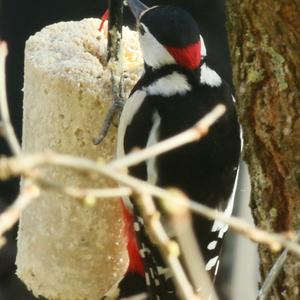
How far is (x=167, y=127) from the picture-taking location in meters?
2.07

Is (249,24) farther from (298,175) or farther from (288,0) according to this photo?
(298,175)

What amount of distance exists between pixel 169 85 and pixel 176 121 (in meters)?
0.08

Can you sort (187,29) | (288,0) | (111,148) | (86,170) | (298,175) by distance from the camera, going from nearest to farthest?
1. (86,170)
2. (288,0)
3. (298,175)
4. (187,29)
5. (111,148)

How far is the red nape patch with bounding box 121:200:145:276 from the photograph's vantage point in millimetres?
2151

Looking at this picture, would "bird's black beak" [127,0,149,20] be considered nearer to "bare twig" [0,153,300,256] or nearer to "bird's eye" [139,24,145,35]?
"bird's eye" [139,24,145,35]

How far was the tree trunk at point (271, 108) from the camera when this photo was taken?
1.69m

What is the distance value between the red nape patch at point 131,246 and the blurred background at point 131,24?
1.34 meters

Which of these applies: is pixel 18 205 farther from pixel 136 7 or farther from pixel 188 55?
pixel 136 7

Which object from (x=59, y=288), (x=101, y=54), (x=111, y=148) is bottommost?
(x=59, y=288)

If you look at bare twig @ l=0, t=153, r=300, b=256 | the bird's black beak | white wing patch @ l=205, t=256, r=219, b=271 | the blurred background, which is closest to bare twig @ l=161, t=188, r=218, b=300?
white wing patch @ l=205, t=256, r=219, b=271

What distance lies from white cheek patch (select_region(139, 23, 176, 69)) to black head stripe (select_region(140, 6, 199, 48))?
1 centimetres

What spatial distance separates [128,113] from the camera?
2.02 metres

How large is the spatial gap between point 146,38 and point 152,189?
1.14 meters

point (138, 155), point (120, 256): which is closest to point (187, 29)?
point (120, 256)
